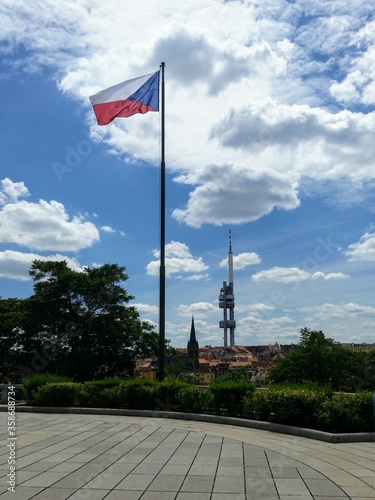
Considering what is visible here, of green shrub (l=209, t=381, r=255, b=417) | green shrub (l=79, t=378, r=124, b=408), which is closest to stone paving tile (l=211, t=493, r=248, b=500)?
green shrub (l=209, t=381, r=255, b=417)

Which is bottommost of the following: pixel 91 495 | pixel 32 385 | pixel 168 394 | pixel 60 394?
A: pixel 91 495

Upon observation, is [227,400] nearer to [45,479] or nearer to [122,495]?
[45,479]

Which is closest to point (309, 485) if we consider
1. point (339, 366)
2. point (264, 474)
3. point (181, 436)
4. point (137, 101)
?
point (264, 474)

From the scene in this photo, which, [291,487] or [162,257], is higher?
[162,257]

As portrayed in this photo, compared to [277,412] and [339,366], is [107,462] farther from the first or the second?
[339,366]

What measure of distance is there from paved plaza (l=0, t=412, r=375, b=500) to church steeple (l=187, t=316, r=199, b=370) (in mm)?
148305

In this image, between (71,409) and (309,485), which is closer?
(309,485)

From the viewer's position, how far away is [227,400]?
14.4 metres

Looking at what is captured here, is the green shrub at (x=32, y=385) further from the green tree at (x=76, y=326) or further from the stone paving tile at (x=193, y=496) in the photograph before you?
the green tree at (x=76, y=326)

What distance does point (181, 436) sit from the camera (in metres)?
11.6

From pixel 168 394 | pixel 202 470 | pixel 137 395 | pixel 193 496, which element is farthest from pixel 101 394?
pixel 193 496

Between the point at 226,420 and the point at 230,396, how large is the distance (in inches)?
29.8

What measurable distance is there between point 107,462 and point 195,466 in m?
1.60

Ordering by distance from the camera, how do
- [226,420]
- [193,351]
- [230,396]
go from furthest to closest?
1. [193,351]
2. [230,396]
3. [226,420]
